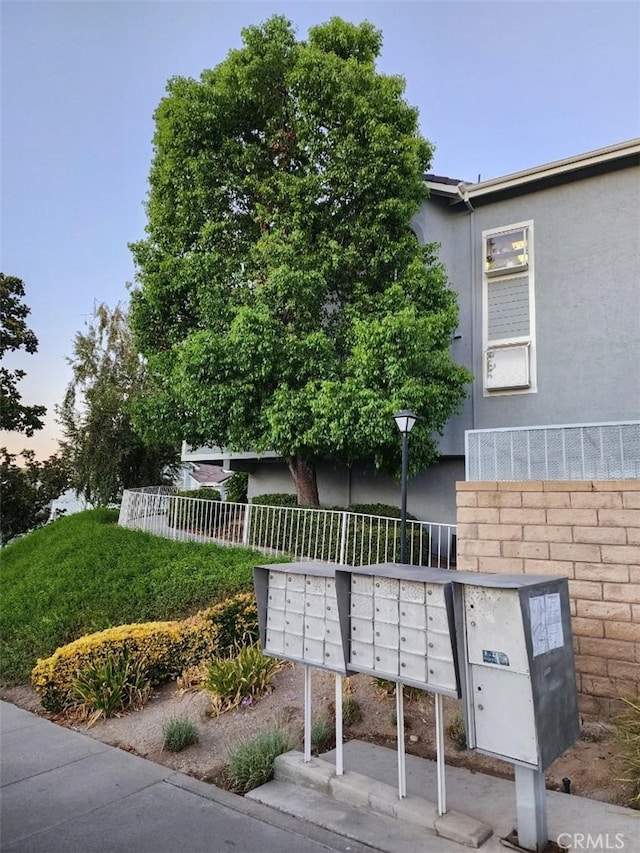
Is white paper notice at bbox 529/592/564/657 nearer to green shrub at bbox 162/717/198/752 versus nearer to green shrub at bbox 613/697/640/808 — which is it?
green shrub at bbox 613/697/640/808

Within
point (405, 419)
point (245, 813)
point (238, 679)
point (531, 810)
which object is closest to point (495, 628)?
point (531, 810)

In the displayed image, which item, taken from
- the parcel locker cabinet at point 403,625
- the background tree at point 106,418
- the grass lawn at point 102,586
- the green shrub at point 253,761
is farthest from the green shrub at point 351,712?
the background tree at point 106,418

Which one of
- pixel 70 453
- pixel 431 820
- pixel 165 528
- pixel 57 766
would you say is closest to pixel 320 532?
pixel 165 528

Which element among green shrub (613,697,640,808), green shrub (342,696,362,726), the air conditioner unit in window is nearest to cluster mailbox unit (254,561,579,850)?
green shrub (613,697,640,808)

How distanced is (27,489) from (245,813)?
62.2 feet

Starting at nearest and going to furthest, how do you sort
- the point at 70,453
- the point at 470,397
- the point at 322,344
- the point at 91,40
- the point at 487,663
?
the point at 487,663
the point at 91,40
the point at 322,344
the point at 470,397
the point at 70,453

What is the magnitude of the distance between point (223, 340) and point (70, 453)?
33.9 ft

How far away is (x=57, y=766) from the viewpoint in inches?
168

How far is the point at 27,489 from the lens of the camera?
19.4m

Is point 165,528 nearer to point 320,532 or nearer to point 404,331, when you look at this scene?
point 320,532

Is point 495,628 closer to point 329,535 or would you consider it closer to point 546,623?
point 546,623

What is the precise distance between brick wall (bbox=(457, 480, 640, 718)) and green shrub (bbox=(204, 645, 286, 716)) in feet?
7.85

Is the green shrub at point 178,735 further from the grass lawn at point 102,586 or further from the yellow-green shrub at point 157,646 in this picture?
the grass lawn at point 102,586

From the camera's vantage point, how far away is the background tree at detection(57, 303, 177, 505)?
16125 millimetres
